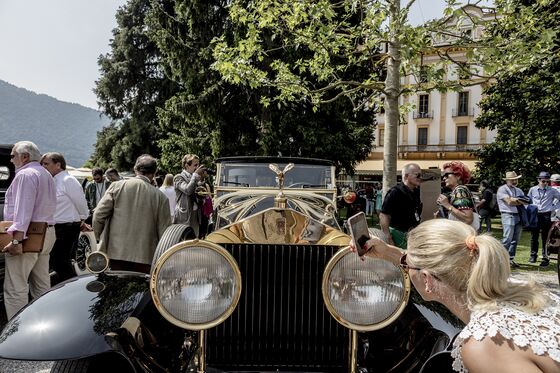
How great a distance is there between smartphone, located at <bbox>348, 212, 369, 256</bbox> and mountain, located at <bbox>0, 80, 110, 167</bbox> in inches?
5700

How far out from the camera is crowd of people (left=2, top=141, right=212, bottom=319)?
12.0ft

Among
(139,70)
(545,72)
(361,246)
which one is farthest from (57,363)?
(139,70)

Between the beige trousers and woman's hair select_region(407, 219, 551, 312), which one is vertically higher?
woman's hair select_region(407, 219, 551, 312)

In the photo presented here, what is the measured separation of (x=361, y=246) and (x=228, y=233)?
83 cm

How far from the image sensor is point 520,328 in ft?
4.17

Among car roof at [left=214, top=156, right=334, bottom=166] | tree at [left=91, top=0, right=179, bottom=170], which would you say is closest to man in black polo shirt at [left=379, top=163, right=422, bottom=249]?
car roof at [left=214, top=156, right=334, bottom=166]

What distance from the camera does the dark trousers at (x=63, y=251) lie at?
15.4 ft

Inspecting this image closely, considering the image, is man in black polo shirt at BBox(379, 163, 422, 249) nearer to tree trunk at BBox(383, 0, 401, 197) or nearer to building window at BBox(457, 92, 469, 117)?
tree trunk at BBox(383, 0, 401, 197)

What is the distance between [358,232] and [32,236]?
2.90 metres

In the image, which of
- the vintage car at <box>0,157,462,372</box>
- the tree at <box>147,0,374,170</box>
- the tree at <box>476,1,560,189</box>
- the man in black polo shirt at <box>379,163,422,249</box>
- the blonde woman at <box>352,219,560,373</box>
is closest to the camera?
the blonde woman at <box>352,219,560,373</box>

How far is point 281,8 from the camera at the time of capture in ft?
21.7

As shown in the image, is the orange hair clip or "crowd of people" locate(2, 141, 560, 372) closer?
"crowd of people" locate(2, 141, 560, 372)

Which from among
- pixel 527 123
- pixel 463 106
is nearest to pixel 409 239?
pixel 527 123

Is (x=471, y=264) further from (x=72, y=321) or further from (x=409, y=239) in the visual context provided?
(x=72, y=321)
